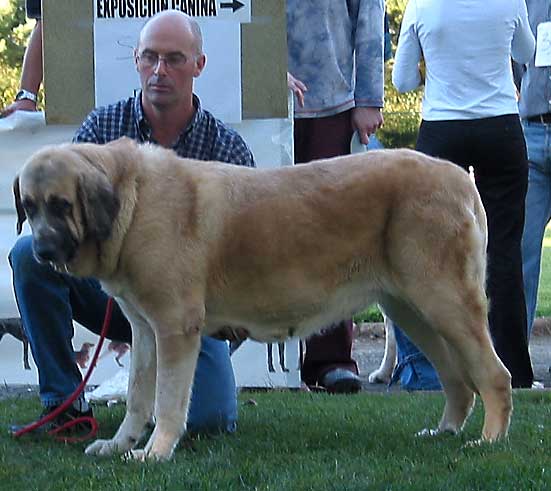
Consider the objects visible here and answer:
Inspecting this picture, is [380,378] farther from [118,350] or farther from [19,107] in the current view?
[19,107]

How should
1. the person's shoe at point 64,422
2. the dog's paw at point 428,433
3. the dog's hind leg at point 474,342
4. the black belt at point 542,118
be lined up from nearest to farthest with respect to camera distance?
the dog's hind leg at point 474,342, the dog's paw at point 428,433, the person's shoe at point 64,422, the black belt at point 542,118

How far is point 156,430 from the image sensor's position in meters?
4.45

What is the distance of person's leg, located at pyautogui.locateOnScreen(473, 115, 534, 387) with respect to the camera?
251 inches

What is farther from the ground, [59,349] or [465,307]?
[465,307]

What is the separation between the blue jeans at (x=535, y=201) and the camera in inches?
273

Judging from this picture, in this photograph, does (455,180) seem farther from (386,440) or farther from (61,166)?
(61,166)

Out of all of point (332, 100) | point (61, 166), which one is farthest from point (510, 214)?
point (61, 166)

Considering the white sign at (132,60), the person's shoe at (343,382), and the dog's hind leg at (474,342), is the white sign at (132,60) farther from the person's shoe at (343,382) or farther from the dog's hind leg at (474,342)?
the dog's hind leg at (474,342)

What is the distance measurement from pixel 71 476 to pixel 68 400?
84cm

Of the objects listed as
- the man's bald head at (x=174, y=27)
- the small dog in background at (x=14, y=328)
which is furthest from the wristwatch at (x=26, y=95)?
the man's bald head at (x=174, y=27)

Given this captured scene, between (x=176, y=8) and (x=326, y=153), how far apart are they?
118 cm

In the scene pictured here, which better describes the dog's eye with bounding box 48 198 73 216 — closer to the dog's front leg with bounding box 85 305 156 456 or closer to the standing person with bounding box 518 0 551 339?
the dog's front leg with bounding box 85 305 156 456

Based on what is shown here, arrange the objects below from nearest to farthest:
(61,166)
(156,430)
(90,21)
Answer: (61,166)
(156,430)
(90,21)

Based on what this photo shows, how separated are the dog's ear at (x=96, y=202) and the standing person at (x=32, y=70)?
2.53 meters
